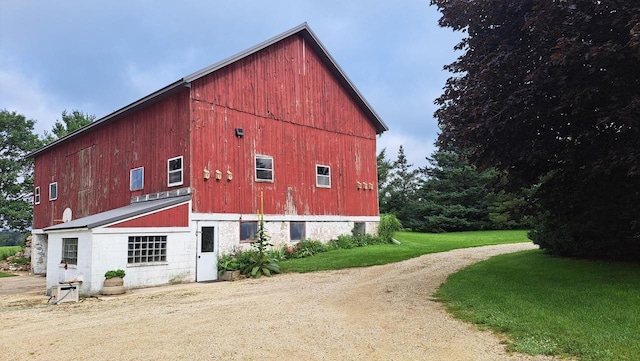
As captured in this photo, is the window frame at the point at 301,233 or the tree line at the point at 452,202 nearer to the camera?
the window frame at the point at 301,233

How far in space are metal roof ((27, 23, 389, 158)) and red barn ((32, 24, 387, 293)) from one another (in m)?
0.06

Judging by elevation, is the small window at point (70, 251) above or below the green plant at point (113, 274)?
above

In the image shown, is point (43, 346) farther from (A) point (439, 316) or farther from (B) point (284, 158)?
(B) point (284, 158)

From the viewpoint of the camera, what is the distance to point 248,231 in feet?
59.8

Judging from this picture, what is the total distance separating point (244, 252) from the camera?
1739 centimetres

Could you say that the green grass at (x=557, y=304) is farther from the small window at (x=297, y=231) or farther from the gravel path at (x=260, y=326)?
the small window at (x=297, y=231)

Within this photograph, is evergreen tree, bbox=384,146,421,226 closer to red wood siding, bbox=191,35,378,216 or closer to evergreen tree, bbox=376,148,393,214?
→ evergreen tree, bbox=376,148,393,214

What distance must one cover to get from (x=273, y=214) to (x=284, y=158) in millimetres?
2550

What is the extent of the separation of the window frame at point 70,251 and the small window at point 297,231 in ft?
27.7

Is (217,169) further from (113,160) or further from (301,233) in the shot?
(113,160)

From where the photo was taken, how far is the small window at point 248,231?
18.0 meters

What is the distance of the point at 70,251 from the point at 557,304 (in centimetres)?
1400

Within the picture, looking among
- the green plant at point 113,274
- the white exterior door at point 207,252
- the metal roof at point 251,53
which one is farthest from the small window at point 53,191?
the green plant at point 113,274

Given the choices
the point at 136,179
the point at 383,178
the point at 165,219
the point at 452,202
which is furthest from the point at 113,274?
the point at 383,178
